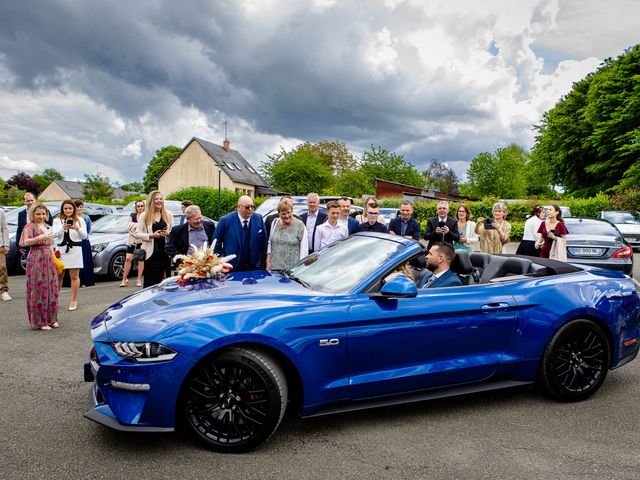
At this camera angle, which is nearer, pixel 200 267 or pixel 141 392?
pixel 141 392

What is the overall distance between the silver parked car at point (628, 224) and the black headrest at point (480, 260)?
1454 cm

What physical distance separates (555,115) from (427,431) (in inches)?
1568

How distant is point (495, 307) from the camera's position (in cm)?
367

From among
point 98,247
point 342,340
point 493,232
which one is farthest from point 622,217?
point 342,340

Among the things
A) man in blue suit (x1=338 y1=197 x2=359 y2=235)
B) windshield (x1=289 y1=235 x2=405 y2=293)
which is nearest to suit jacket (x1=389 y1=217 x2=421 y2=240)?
man in blue suit (x1=338 y1=197 x2=359 y2=235)

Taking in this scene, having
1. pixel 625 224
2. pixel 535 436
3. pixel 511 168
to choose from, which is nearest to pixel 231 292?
pixel 535 436

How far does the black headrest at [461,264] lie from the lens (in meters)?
4.22

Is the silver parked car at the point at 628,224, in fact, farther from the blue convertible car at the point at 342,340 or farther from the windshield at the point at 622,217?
the blue convertible car at the point at 342,340

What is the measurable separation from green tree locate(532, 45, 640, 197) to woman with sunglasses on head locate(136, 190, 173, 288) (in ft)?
96.1

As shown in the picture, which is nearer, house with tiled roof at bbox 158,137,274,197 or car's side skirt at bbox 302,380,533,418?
car's side skirt at bbox 302,380,533,418

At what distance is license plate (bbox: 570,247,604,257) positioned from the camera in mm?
9125

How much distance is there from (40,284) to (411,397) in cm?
520

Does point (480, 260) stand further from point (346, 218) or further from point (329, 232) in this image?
point (346, 218)

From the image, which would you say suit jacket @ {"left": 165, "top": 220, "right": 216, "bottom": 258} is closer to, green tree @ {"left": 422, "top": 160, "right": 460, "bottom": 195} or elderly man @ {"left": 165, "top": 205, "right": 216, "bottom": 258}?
elderly man @ {"left": 165, "top": 205, "right": 216, "bottom": 258}
